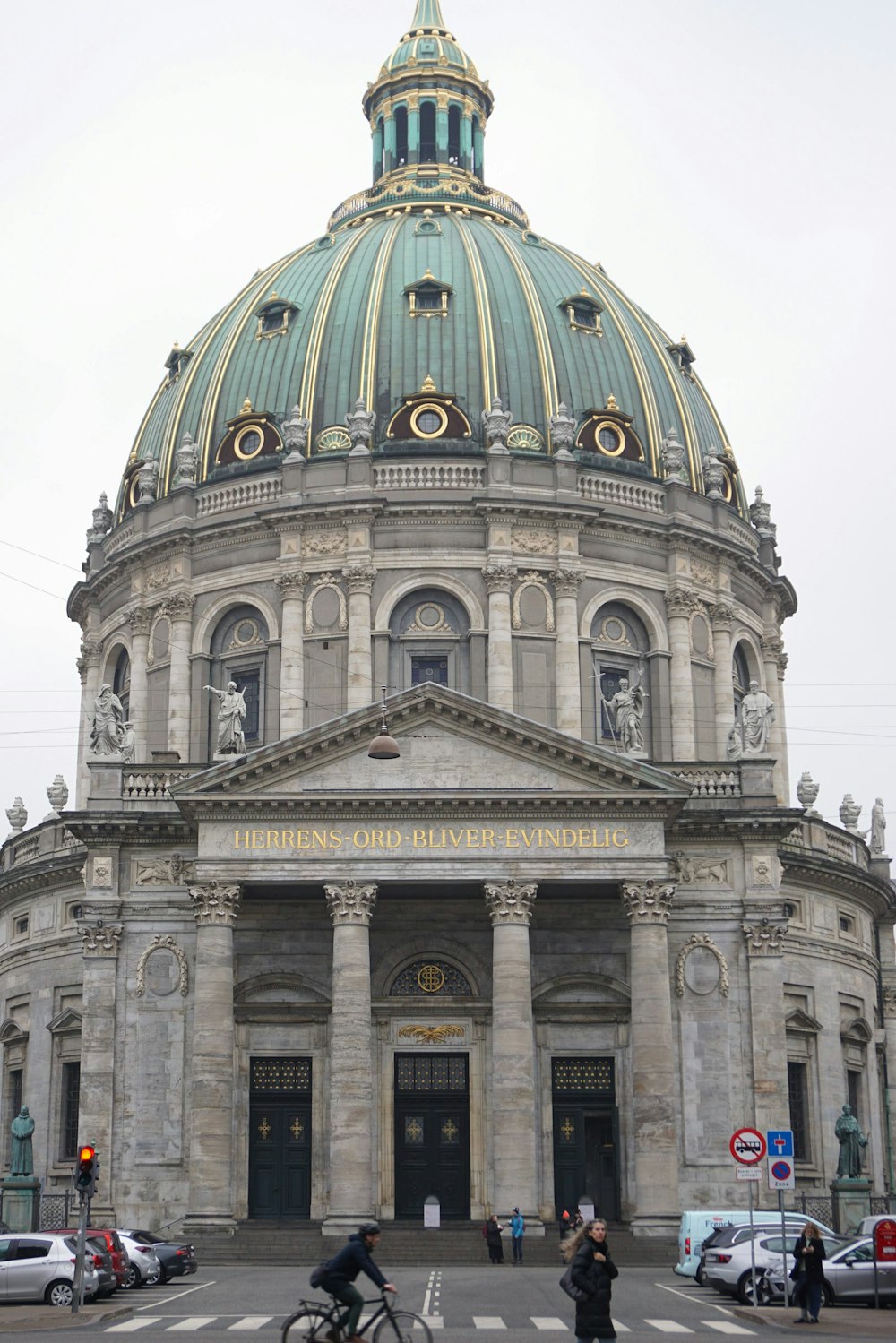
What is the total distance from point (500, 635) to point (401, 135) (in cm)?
2951

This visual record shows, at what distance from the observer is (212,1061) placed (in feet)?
168

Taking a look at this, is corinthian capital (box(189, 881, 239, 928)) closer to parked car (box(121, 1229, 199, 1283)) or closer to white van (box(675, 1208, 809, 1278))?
parked car (box(121, 1229, 199, 1283))

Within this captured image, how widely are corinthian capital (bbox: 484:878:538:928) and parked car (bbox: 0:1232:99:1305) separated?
18.2 meters

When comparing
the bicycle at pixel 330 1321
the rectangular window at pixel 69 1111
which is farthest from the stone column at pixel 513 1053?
the bicycle at pixel 330 1321

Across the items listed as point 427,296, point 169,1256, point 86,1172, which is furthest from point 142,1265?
point 427,296

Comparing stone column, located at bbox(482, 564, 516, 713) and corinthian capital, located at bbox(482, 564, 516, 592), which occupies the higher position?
corinthian capital, located at bbox(482, 564, 516, 592)

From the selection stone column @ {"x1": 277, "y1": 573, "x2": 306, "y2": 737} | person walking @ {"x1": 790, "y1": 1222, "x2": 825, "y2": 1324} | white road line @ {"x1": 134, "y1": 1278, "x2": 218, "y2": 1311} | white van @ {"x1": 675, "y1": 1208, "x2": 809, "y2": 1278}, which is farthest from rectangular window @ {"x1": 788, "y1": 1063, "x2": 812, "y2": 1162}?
person walking @ {"x1": 790, "y1": 1222, "x2": 825, "y2": 1324}

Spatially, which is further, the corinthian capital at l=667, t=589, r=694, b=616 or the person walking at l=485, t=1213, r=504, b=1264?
the corinthian capital at l=667, t=589, r=694, b=616

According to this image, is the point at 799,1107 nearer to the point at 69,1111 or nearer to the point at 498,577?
the point at 498,577

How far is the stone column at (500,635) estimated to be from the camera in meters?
64.2

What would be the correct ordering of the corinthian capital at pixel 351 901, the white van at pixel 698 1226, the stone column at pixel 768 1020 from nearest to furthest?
the white van at pixel 698 1226, the corinthian capital at pixel 351 901, the stone column at pixel 768 1020

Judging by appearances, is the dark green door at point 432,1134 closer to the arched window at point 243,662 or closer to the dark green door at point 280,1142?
the dark green door at point 280,1142

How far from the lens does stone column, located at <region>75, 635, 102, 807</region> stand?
7362 centimetres

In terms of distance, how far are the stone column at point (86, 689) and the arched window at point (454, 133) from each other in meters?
26.9
